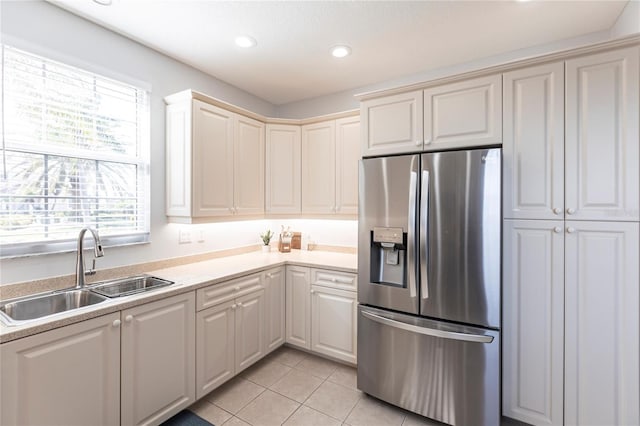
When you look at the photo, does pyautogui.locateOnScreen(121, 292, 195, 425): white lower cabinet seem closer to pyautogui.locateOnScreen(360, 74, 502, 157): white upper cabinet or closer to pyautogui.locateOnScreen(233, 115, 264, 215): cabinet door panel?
pyautogui.locateOnScreen(233, 115, 264, 215): cabinet door panel

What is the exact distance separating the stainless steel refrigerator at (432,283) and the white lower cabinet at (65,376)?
5.20 feet

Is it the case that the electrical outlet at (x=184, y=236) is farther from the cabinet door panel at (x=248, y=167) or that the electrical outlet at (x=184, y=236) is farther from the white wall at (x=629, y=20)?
the white wall at (x=629, y=20)

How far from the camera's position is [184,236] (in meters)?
2.63

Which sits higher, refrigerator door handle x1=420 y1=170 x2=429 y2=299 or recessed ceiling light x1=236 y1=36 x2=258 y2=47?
recessed ceiling light x1=236 y1=36 x2=258 y2=47

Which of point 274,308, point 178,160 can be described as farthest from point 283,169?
point 274,308

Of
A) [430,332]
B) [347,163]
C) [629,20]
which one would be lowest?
[430,332]

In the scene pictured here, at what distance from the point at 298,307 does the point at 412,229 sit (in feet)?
4.70

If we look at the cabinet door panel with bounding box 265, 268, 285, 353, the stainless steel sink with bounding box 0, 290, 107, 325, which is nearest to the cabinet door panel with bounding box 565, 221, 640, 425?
the cabinet door panel with bounding box 265, 268, 285, 353

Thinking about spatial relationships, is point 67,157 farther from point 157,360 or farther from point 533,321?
point 533,321

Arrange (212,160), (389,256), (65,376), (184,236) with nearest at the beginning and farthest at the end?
(65,376) < (389,256) < (212,160) < (184,236)

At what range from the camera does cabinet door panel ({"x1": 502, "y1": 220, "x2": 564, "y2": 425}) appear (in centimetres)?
173

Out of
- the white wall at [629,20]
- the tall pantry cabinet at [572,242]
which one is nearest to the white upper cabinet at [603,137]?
the tall pantry cabinet at [572,242]

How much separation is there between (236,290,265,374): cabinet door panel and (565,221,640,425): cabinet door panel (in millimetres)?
2162

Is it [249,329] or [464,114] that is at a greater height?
[464,114]
